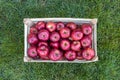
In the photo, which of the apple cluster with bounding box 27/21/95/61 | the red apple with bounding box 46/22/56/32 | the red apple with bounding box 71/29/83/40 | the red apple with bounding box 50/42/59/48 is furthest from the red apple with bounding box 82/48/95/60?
the red apple with bounding box 46/22/56/32

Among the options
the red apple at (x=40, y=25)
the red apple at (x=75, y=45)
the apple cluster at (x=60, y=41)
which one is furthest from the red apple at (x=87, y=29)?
the red apple at (x=40, y=25)

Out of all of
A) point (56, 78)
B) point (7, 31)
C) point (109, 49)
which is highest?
point (7, 31)

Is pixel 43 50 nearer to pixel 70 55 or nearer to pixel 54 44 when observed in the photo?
pixel 54 44

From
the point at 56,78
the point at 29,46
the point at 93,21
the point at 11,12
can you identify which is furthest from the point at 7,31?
the point at 93,21

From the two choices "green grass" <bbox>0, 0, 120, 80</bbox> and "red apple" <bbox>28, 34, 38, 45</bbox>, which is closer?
"red apple" <bbox>28, 34, 38, 45</bbox>

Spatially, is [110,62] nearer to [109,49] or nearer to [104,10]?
[109,49]

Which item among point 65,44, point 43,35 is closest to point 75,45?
point 65,44

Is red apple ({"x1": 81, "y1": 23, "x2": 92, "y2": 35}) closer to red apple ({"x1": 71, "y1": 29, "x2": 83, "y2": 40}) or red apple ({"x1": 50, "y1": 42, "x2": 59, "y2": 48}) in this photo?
red apple ({"x1": 71, "y1": 29, "x2": 83, "y2": 40})
